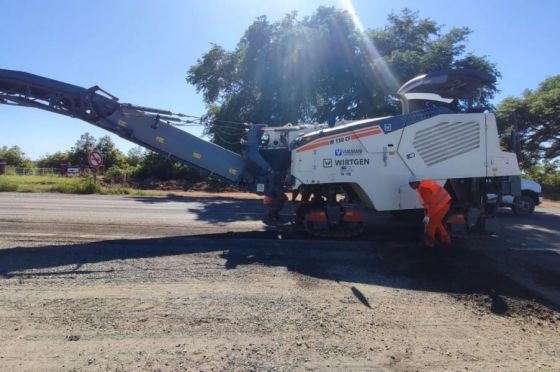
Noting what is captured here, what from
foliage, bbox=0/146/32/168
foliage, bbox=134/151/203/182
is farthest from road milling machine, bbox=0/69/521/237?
foliage, bbox=0/146/32/168

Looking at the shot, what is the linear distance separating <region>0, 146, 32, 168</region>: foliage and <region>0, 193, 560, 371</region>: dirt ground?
70.8m

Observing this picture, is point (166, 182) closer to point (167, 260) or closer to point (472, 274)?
point (167, 260)

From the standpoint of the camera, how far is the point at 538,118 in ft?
92.0

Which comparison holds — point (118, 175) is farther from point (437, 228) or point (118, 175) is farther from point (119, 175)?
point (437, 228)

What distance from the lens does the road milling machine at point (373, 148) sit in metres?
8.68

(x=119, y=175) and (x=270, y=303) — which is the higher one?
(x=119, y=175)

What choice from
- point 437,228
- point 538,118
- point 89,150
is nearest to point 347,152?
point 437,228

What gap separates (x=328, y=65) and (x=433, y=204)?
1805cm

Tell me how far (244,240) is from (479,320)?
16.2ft

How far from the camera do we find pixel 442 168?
874cm

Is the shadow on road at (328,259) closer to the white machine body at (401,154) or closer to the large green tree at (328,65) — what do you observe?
the white machine body at (401,154)

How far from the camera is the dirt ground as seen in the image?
3.62 m

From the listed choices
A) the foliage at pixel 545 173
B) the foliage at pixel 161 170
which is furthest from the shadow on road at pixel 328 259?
the foliage at pixel 545 173

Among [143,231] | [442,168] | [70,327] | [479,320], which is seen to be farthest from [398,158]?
[70,327]
